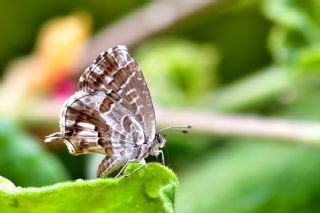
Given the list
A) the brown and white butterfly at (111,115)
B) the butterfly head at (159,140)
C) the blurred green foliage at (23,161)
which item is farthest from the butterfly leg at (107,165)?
the blurred green foliage at (23,161)

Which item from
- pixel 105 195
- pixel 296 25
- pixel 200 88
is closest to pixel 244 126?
pixel 296 25

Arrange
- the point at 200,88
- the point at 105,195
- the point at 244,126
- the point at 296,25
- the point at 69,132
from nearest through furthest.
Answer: the point at 105,195
the point at 69,132
the point at 244,126
the point at 296,25
the point at 200,88

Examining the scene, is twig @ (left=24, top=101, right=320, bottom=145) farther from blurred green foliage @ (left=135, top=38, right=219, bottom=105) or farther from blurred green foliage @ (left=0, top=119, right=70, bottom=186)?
blurred green foliage @ (left=135, top=38, right=219, bottom=105)

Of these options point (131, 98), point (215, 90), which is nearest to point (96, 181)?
point (131, 98)

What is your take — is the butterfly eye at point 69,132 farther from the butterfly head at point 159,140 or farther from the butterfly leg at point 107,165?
the butterfly head at point 159,140

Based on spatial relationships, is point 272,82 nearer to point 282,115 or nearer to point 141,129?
point 282,115

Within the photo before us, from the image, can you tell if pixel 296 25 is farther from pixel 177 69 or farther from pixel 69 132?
pixel 69 132

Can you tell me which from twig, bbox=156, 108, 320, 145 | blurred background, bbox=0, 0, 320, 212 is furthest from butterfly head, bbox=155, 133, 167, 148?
twig, bbox=156, 108, 320, 145
